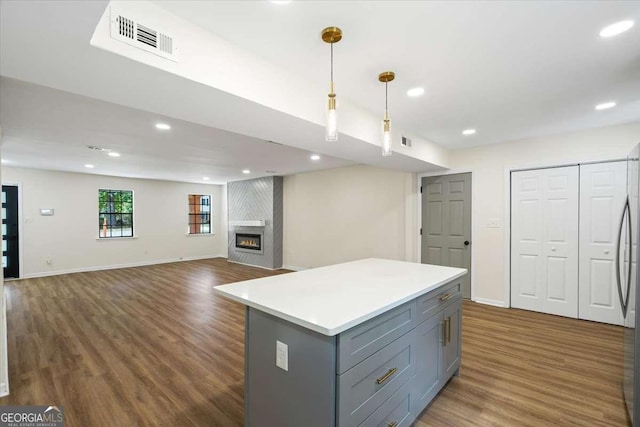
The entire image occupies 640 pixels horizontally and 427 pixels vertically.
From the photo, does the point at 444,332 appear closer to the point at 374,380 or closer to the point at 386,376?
the point at 386,376

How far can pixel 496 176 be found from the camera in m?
4.33

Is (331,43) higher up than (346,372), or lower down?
higher up

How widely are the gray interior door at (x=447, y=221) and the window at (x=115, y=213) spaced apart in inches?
304

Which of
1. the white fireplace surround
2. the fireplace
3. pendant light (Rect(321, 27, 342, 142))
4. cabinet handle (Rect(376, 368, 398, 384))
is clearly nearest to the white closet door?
cabinet handle (Rect(376, 368, 398, 384))

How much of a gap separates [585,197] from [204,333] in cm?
509

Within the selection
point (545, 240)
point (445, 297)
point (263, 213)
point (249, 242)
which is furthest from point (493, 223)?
point (249, 242)

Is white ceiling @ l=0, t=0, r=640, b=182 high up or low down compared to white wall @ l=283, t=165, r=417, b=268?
up

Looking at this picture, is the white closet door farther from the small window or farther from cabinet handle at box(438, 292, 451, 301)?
the small window

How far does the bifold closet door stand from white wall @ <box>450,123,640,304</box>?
129mm

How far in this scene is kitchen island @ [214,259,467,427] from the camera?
4.29 feet

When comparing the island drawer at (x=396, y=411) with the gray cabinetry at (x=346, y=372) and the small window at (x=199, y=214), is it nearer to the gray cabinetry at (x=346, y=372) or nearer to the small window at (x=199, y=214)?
the gray cabinetry at (x=346, y=372)

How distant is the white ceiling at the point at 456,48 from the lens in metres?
1.55

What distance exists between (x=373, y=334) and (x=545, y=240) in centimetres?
381

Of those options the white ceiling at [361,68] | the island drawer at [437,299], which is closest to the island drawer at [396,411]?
the island drawer at [437,299]
